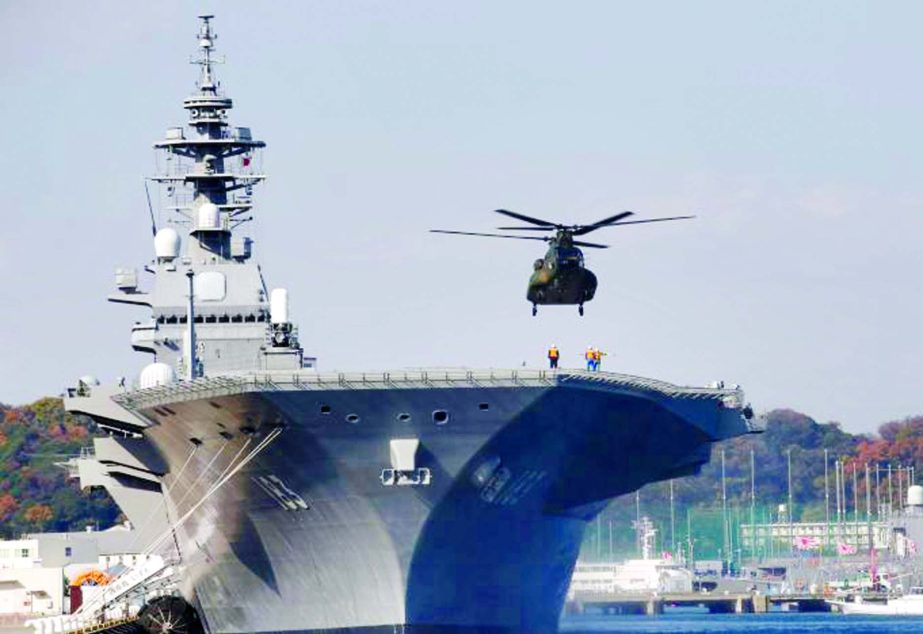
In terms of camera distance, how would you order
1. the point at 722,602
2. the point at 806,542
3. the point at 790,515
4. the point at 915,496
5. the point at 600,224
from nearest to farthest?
1. the point at 600,224
2. the point at 722,602
3. the point at 915,496
4. the point at 806,542
5. the point at 790,515

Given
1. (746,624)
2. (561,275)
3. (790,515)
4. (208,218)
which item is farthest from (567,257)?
(790,515)

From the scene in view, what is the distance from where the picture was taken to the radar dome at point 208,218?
5894 centimetres

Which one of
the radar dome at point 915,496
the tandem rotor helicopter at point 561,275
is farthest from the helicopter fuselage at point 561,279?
the radar dome at point 915,496

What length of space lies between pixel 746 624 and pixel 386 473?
4251 cm

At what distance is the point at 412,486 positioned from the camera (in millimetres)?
43438

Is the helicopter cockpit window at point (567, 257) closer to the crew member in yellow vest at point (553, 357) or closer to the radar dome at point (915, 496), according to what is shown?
the crew member in yellow vest at point (553, 357)

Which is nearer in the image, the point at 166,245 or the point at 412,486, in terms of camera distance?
the point at 412,486

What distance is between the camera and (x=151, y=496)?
180 ft

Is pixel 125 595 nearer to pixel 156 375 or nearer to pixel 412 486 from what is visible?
pixel 156 375

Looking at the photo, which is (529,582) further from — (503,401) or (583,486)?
(503,401)

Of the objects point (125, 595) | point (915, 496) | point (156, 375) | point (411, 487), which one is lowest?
point (125, 595)

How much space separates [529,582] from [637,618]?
50740mm

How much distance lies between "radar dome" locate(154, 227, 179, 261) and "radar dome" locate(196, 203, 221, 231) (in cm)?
71

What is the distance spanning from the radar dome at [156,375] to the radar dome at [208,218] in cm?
857
